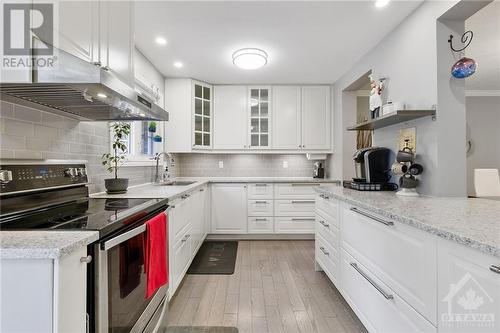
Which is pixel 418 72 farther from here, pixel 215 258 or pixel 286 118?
pixel 215 258

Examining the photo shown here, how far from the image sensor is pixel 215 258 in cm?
296

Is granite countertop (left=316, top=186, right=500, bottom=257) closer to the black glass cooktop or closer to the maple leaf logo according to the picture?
the maple leaf logo

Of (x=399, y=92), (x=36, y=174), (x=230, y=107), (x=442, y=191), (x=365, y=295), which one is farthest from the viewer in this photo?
(x=230, y=107)

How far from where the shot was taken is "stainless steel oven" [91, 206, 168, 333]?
0.94 meters

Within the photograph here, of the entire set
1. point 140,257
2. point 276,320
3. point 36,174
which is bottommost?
point 276,320

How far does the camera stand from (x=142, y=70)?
9.16ft

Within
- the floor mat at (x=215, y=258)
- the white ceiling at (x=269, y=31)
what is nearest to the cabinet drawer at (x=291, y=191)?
the floor mat at (x=215, y=258)

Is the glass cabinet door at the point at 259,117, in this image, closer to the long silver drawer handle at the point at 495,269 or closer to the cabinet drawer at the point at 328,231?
the cabinet drawer at the point at 328,231

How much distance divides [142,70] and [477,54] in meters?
4.11

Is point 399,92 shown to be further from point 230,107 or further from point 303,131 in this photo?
point 230,107

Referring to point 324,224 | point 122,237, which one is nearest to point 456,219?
point 324,224

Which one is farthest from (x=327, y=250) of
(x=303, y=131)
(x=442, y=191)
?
(x=303, y=131)

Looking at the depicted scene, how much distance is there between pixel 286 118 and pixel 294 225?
1.69 meters

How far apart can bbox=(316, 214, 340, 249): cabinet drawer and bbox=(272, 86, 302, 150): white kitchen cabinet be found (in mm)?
1672
